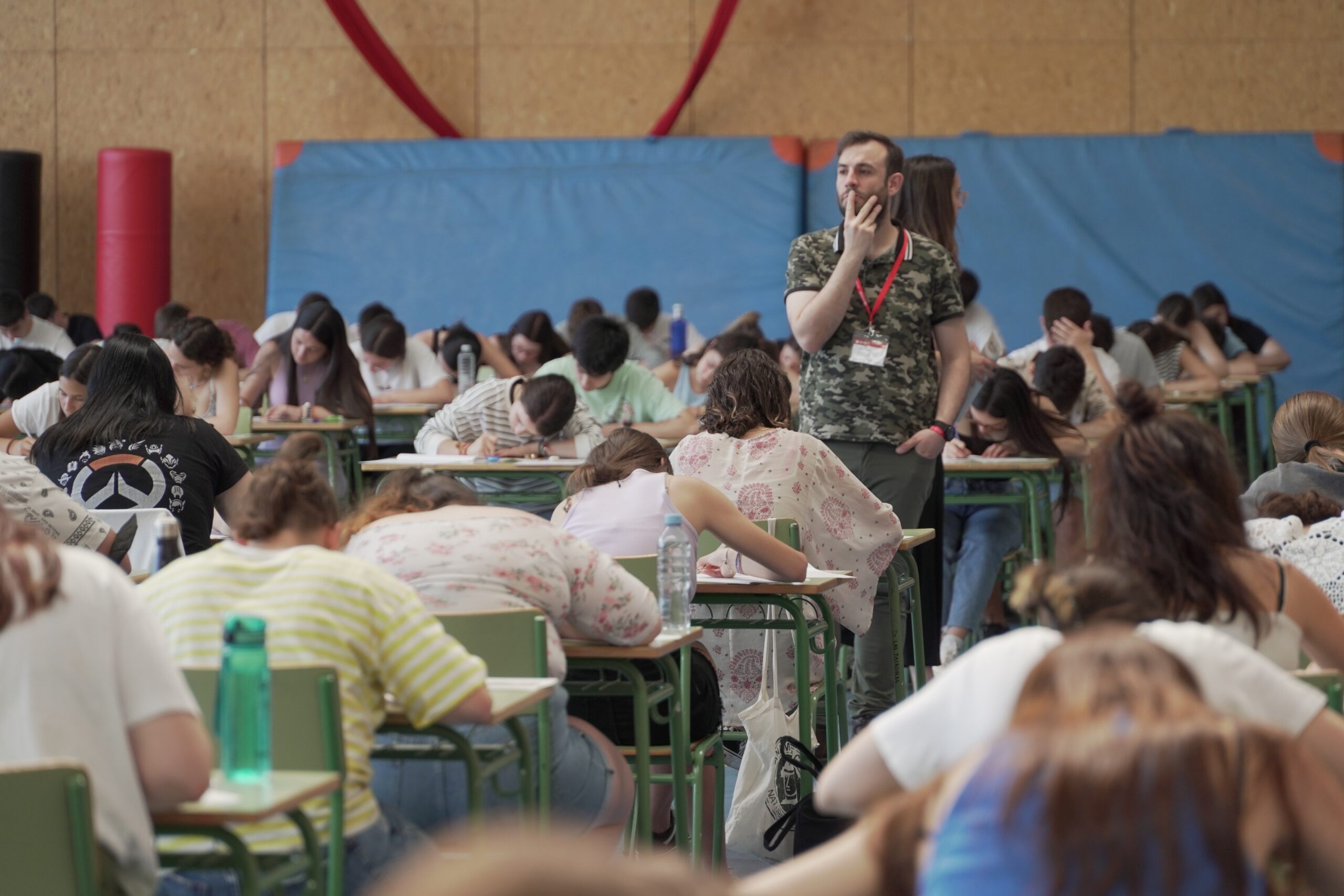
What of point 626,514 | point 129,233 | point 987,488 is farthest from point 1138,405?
point 129,233

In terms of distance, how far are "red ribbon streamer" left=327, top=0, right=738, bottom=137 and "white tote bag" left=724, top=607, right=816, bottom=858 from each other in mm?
6973

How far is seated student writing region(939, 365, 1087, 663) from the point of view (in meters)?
5.49

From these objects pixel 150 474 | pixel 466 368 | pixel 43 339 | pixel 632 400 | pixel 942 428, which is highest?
pixel 43 339

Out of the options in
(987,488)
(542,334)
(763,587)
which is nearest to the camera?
(763,587)

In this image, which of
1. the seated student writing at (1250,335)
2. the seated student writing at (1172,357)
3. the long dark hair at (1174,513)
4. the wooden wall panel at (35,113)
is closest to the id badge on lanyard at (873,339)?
the long dark hair at (1174,513)

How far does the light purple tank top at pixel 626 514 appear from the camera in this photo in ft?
11.3

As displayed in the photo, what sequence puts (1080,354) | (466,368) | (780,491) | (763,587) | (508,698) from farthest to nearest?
(466,368) < (1080,354) < (780,491) < (763,587) < (508,698)

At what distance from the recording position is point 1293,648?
2.04 meters

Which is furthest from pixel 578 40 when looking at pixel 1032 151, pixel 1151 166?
pixel 1151 166

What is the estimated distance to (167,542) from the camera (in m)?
2.78

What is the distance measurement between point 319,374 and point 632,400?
1.60 m

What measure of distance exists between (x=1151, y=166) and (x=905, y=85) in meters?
1.74

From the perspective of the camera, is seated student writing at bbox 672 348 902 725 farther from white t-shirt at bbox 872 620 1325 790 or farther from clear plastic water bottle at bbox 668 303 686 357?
clear plastic water bottle at bbox 668 303 686 357

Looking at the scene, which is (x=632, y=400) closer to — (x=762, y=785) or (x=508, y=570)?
(x=762, y=785)
